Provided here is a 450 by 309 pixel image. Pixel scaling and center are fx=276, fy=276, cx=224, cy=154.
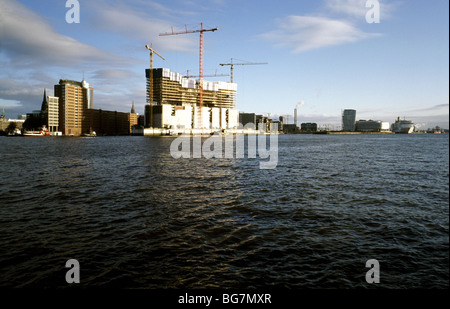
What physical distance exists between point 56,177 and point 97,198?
13052 mm

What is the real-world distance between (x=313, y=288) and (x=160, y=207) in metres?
12.1

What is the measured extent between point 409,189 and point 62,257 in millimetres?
27688

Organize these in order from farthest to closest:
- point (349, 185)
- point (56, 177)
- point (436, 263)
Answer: point (56, 177) < point (349, 185) < point (436, 263)

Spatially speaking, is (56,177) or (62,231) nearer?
(62,231)

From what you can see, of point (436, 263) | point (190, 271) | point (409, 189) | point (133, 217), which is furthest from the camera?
point (409, 189)

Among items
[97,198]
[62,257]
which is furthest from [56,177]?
[62,257]

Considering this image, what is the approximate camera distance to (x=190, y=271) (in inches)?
406

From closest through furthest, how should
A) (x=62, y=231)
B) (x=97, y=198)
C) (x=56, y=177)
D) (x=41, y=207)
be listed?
(x=62, y=231) → (x=41, y=207) → (x=97, y=198) → (x=56, y=177)

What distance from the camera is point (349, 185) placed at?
2734 cm

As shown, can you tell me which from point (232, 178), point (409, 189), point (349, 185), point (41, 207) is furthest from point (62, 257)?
point (409, 189)
